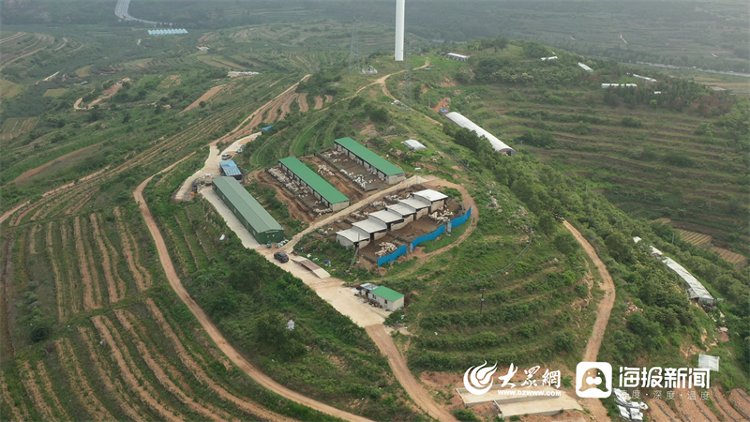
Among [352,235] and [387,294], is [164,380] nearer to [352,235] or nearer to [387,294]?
[387,294]

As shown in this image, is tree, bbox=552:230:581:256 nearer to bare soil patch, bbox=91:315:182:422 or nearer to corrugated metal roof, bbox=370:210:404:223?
corrugated metal roof, bbox=370:210:404:223

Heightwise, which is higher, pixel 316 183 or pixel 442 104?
pixel 316 183

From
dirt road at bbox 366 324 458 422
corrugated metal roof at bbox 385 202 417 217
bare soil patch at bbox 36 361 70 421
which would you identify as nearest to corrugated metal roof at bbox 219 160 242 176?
corrugated metal roof at bbox 385 202 417 217

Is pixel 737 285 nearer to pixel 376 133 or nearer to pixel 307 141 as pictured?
pixel 376 133

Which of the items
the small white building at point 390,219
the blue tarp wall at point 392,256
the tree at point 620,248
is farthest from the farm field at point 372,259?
the small white building at point 390,219

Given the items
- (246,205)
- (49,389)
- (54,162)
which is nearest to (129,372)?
(49,389)

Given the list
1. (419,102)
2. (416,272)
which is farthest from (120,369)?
(419,102)
